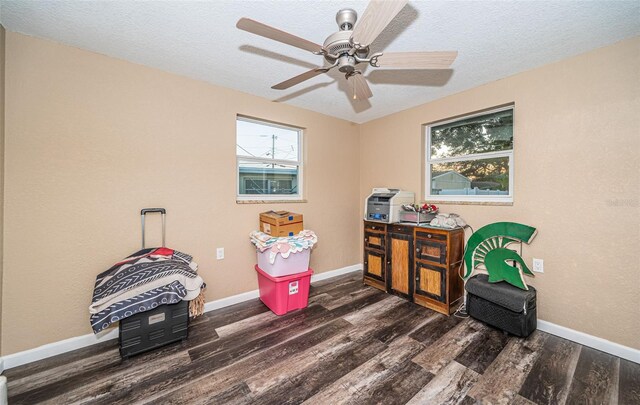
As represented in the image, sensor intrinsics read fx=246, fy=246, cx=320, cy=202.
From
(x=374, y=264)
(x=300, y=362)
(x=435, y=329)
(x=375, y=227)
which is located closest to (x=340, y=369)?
(x=300, y=362)

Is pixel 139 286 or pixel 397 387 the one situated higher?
pixel 139 286

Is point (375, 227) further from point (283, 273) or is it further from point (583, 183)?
point (583, 183)

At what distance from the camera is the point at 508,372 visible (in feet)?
5.59

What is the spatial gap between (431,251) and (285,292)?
1.60m

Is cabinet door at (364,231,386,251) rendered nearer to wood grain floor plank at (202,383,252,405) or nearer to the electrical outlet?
the electrical outlet

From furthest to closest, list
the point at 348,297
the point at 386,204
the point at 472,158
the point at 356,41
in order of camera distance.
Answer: the point at 386,204
the point at 348,297
the point at 472,158
the point at 356,41

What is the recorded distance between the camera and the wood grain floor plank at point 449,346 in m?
1.80

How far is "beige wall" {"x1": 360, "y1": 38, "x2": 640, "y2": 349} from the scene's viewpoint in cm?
187

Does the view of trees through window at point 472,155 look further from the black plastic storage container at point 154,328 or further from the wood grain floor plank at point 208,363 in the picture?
the black plastic storage container at point 154,328

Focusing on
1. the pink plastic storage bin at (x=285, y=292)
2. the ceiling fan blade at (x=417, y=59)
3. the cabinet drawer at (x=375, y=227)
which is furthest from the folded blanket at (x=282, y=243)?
the ceiling fan blade at (x=417, y=59)

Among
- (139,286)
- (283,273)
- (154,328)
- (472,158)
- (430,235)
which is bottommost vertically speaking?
(154,328)

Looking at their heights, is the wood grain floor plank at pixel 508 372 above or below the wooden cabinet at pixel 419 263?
below

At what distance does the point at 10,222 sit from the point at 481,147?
426 cm

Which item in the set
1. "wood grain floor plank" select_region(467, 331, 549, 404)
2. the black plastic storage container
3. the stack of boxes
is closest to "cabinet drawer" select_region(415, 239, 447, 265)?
"wood grain floor plank" select_region(467, 331, 549, 404)
